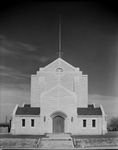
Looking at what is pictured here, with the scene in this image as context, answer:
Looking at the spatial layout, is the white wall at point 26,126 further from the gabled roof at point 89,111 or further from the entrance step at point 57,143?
the entrance step at point 57,143

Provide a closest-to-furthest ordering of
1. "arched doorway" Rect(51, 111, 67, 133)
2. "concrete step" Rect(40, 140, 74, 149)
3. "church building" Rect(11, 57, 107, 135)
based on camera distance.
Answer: "concrete step" Rect(40, 140, 74, 149), "church building" Rect(11, 57, 107, 135), "arched doorway" Rect(51, 111, 67, 133)

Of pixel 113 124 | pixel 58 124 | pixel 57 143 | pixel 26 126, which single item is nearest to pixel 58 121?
pixel 58 124

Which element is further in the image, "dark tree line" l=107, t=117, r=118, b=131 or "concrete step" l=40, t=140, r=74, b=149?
"dark tree line" l=107, t=117, r=118, b=131

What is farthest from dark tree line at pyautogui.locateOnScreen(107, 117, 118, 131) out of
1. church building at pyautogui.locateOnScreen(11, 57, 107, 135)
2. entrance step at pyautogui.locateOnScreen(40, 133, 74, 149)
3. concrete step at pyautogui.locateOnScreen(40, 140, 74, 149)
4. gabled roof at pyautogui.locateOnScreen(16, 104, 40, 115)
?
concrete step at pyautogui.locateOnScreen(40, 140, 74, 149)

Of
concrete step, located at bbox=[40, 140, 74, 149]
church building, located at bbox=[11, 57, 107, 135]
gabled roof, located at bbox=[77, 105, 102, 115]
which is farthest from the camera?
gabled roof, located at bbox=[77, 105, 102, 115]

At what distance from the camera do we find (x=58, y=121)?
2269cm

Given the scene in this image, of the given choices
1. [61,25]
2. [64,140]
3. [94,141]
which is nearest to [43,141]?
[64,140]

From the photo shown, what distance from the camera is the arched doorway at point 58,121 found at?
2254 cm

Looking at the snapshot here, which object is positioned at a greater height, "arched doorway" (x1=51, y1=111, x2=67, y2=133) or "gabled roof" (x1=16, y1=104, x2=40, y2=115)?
"gabled roof" (x1=16, y1=104, x2=40, y2=115)

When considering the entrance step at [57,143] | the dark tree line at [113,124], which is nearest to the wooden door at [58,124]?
the dark tree line at [113,124]

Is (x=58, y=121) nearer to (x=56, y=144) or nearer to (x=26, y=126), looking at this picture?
(x=26, y=126)

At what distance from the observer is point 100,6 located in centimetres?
1570

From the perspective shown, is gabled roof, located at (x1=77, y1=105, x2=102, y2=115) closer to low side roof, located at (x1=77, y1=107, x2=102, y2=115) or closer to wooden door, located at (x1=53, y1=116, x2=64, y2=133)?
low side roof, located at (x1=77, y1=107, x2=102, y2=115)

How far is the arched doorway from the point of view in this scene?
22.5 metres
